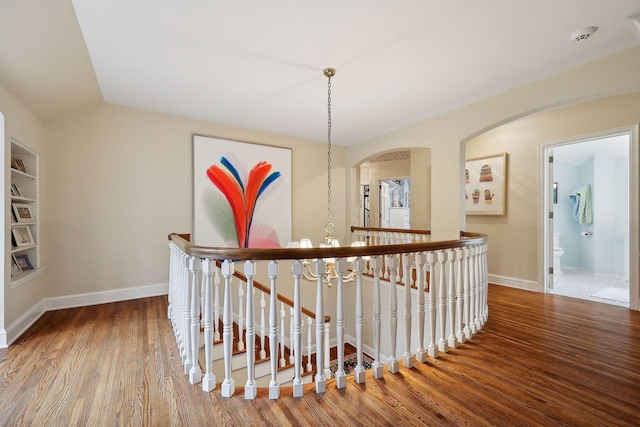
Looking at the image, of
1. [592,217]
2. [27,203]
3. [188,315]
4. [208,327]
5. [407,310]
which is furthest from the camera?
[592,217]

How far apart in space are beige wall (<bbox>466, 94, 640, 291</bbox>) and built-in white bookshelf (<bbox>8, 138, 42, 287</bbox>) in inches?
237

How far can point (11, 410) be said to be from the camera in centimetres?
158

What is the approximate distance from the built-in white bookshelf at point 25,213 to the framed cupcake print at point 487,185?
542 centimetres

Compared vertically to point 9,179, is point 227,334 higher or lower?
lower

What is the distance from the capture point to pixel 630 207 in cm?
341

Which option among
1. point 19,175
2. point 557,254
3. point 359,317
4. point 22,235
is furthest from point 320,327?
point 557,254

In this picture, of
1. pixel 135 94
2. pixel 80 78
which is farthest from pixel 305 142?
pixel 80 78

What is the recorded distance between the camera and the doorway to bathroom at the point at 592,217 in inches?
195

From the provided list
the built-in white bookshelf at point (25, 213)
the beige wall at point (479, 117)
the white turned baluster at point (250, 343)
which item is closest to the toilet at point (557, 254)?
the beige wall at point (479, 117)

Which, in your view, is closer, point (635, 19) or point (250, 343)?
point (250, 343)

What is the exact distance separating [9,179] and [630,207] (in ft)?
20.9

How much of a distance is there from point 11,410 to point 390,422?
2031 millimetres

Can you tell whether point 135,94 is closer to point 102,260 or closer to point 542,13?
point 102,260

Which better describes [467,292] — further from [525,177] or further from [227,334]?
[525,177]
